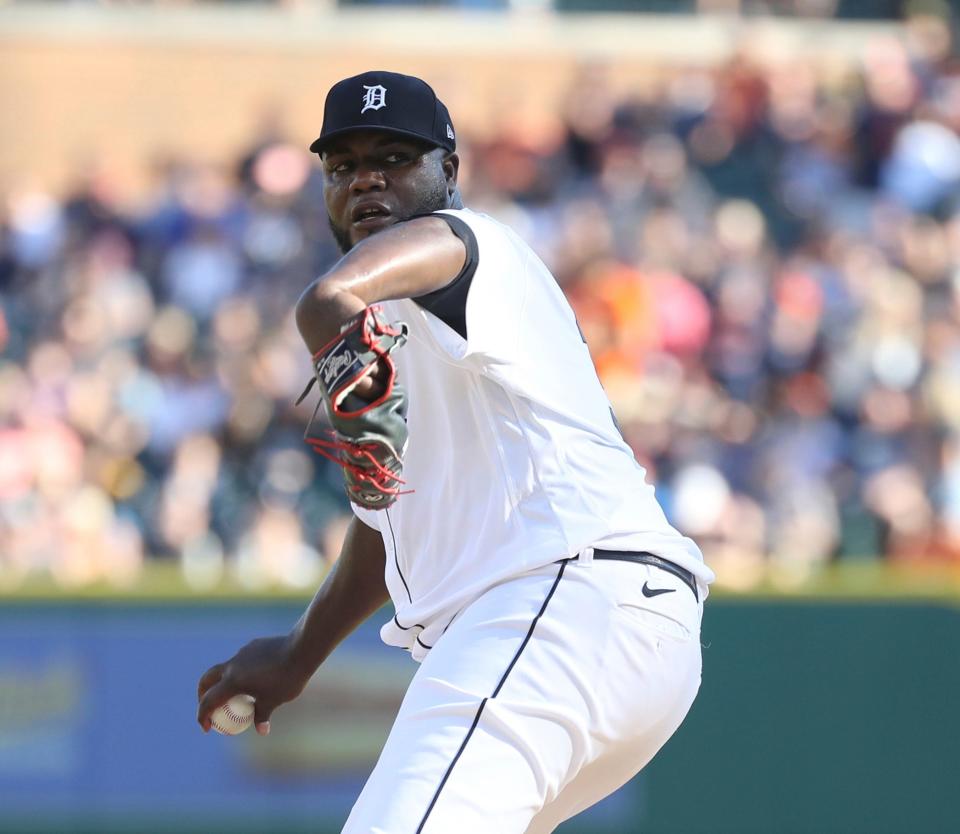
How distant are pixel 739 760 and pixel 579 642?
19.5 ft

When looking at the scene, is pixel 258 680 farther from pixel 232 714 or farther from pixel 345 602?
pixel 345 602

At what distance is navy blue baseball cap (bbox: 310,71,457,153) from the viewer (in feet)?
11.3

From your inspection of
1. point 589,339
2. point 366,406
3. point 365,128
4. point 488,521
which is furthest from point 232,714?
point 589,339

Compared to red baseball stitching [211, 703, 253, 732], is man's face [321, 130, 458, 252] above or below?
above

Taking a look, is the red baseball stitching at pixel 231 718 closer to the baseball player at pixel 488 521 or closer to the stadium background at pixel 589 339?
the baseball player at pixel 488 521

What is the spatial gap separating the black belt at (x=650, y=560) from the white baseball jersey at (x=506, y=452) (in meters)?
0.01

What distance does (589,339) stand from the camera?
1047 centimetres

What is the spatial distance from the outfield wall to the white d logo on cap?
5680 millimetres

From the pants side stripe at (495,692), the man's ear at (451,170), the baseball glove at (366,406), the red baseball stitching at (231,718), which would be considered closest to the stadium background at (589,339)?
the red baseball stitching at (231,718)

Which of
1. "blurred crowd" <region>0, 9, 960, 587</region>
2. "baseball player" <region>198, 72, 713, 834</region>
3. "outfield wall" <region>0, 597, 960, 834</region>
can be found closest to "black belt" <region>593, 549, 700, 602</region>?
"baseball player" <region>198, 72, 713, 834</region>

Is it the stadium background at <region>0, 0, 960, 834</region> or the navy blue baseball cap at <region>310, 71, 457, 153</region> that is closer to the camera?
the navy blue baseball cap at <region>310, 71, 457, 153</region>

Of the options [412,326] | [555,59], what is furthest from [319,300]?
[555,59]

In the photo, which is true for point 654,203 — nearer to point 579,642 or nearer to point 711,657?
point 711,657

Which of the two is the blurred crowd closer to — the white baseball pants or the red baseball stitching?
the red baseball stitching
